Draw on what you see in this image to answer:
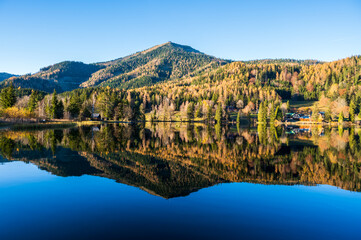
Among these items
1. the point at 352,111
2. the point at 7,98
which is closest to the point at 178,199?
the point at 7,98

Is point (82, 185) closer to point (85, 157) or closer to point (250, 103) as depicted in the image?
point (85, 157)

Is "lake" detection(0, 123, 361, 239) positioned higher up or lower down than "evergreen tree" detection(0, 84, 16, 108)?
lower down

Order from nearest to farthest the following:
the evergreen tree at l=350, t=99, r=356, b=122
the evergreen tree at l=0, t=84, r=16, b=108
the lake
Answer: the lake, the evergreen tree at l=0, t=84, r=16, b=108, the evergreen tree at l=350, t=99, r=356, b=122

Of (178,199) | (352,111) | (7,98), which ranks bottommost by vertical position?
(178,199)

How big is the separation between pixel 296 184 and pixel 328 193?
1.90m

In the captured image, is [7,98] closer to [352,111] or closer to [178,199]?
[178,199]

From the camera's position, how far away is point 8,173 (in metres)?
15.6

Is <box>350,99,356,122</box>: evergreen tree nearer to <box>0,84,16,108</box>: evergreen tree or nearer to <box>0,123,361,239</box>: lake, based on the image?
<box>0,123,361,239</box>: lake

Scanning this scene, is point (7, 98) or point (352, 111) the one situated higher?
point (7, 98)

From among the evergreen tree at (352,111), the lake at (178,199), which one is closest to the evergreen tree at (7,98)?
the lake at (178,199)

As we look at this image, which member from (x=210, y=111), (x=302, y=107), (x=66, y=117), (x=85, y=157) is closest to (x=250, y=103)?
(x=302, y=107)

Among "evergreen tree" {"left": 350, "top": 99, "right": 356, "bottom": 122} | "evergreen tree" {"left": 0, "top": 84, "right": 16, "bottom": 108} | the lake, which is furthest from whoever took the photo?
"evergreen tree" {"left": 350, "top": 99, "right": 356, "bottom": 122}

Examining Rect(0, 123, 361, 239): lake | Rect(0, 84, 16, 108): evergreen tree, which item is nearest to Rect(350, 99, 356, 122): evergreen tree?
Rect(0, 123, 361, 239): lake

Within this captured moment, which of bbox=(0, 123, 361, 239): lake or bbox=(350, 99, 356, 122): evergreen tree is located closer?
bbox=(0, 123, 361, 239): lake
